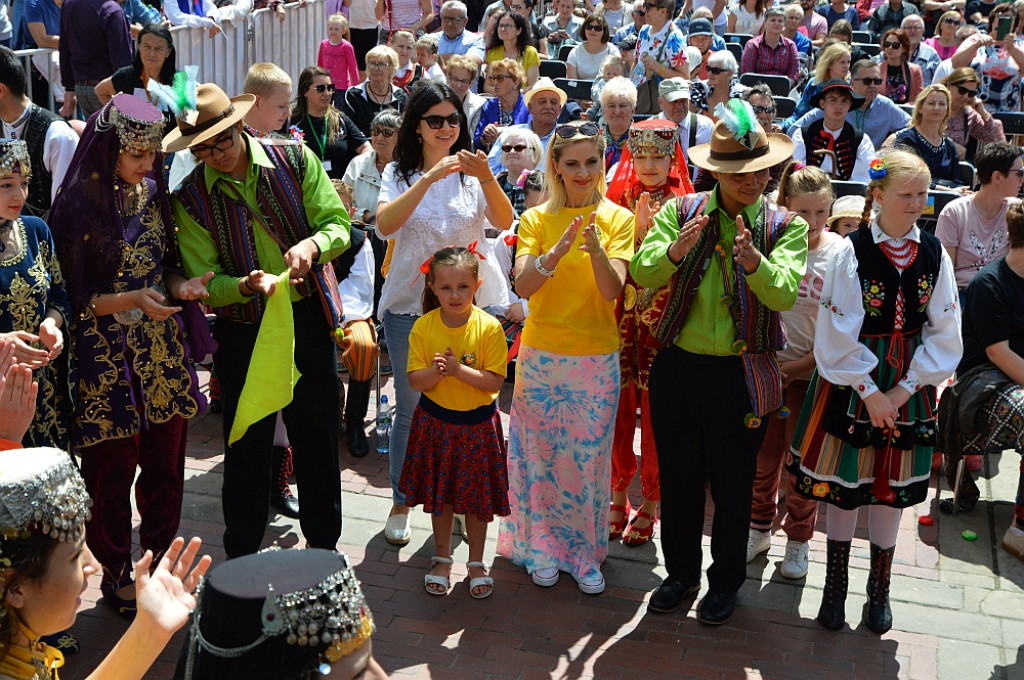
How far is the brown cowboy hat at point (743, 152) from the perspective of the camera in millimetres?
4340

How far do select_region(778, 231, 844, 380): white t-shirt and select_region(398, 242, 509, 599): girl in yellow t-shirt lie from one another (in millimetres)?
1352

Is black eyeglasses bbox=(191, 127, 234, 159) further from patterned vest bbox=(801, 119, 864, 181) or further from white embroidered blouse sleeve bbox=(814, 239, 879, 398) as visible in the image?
patterned vest bbox=(801, 119, 864, 181)

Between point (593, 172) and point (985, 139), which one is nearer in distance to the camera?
point (593, 172)

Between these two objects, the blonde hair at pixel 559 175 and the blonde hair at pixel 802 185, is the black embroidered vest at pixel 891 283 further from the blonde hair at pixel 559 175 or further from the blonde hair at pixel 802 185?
the blonde hair at pixel 559 175

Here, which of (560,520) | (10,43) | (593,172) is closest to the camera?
(593,172)

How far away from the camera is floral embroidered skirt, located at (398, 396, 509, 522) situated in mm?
4871

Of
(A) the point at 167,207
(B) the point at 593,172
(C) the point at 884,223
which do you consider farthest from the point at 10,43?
(C) the point at 884,223

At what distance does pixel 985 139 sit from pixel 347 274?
5533 mm

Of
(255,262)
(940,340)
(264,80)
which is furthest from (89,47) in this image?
(940,340)

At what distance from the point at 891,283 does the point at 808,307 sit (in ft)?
2.28

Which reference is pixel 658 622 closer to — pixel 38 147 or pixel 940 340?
pixel 940 340

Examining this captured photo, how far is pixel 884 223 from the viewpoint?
14.5ft

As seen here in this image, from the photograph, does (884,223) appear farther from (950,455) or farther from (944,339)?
(950,455)

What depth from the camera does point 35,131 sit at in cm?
509
